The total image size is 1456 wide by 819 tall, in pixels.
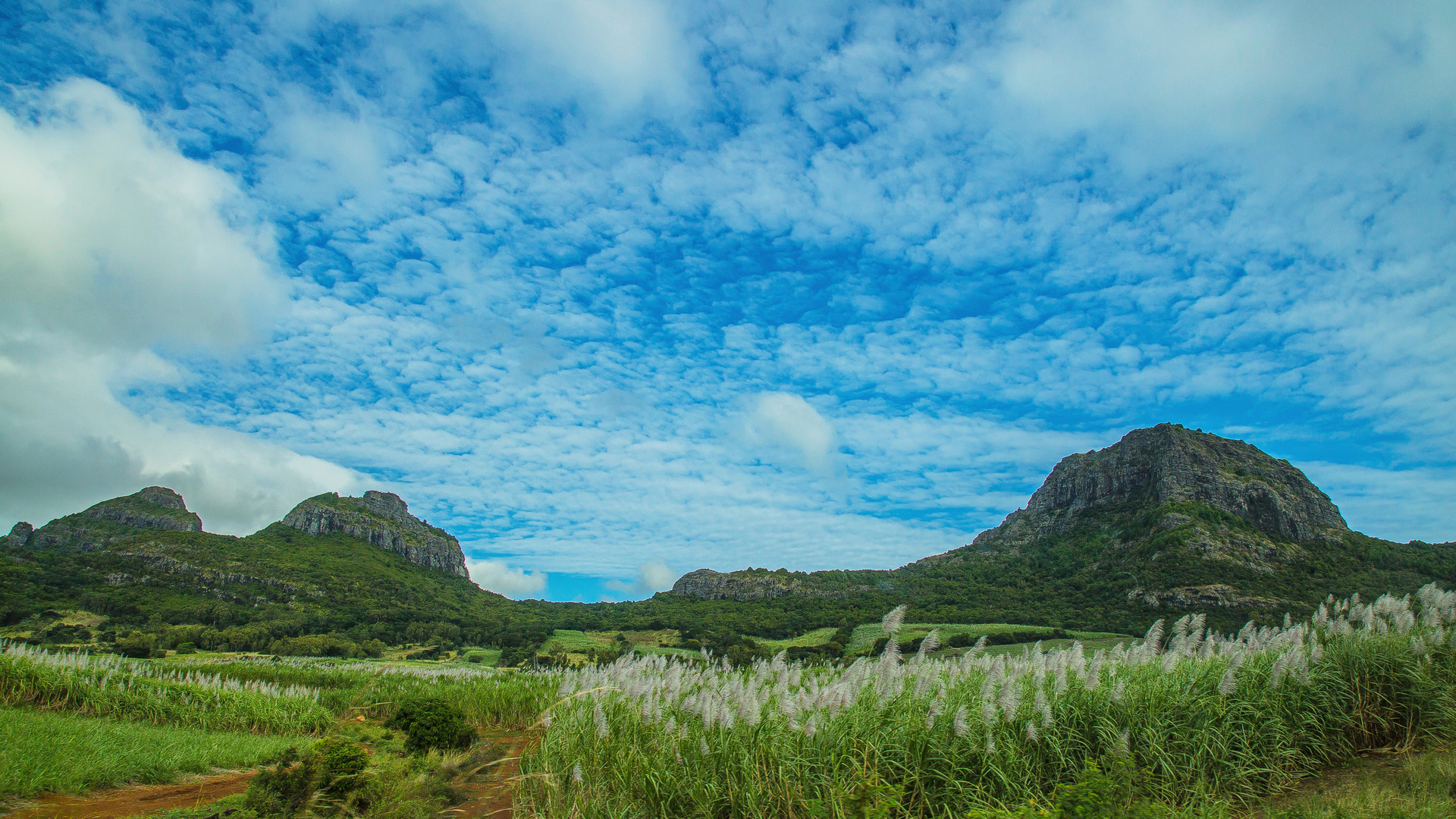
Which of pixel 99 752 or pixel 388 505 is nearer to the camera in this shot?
pixel 99 752

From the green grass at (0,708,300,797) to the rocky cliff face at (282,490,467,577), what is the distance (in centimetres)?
13598

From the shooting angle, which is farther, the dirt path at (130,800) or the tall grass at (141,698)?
the tall grass at (141,698)

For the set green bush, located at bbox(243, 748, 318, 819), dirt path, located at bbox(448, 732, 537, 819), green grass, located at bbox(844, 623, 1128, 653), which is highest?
green bush, located at bbox(243, 748, 318, 819)

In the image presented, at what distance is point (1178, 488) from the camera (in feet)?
302

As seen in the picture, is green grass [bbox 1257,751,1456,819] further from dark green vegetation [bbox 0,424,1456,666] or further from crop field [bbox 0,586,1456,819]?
dark green vegetation [bbox 0,424,1456,666]

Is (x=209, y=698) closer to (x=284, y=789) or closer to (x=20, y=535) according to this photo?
(x=284, y=789)

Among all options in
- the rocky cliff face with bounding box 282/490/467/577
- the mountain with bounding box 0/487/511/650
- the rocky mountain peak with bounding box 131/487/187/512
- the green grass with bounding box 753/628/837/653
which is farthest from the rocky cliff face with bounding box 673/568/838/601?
the rocky mountain peak with bounding box 131/487/187/512

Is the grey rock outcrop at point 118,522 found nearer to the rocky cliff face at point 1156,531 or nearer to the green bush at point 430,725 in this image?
the rocky cliff face at point 1156,531

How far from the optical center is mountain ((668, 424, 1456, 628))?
183ft

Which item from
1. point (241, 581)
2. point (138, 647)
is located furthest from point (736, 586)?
point (138, 647)

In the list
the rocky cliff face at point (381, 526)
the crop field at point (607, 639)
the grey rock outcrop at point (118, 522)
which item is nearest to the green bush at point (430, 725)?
the crop field at point (607, 639)

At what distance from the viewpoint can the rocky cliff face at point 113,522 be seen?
108688mm

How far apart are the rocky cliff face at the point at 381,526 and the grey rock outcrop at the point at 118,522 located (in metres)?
18.4

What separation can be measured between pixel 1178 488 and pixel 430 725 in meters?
111
